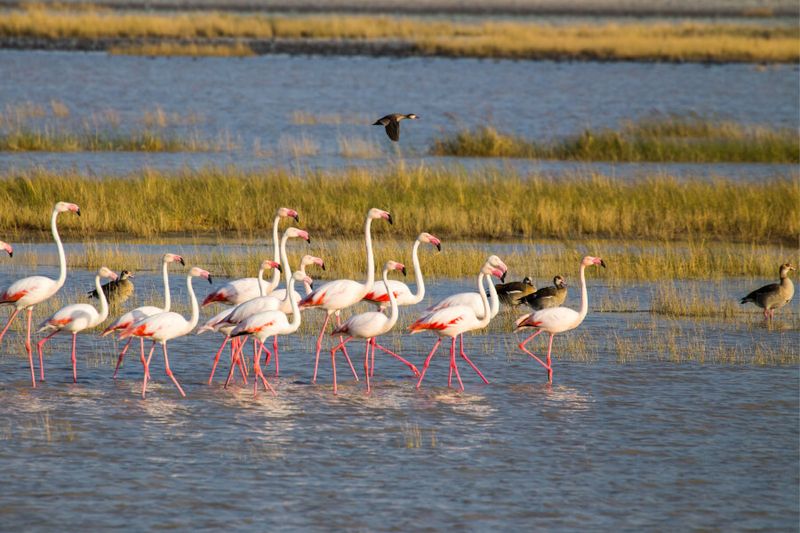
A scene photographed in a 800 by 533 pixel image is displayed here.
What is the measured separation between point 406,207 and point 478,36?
166 ft

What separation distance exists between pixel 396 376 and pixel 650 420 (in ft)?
7.94

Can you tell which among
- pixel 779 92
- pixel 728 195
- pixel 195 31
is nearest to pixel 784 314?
pixel 728 195

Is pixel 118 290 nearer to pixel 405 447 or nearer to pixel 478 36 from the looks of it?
pixel 405 447

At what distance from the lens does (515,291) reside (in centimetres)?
1402

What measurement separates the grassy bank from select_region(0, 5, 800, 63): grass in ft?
131

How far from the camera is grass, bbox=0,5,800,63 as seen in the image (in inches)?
2331

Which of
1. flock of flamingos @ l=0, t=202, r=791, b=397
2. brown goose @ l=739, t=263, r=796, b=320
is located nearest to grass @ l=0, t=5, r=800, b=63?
brown goose @ l=739, t=263, r=796, b=320

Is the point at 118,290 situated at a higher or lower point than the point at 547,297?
higher

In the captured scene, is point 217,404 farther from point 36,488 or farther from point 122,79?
point 122,79

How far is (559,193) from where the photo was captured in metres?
20.2

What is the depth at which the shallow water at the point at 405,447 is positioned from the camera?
8.02 metres

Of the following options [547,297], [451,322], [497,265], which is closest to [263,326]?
[451,322]

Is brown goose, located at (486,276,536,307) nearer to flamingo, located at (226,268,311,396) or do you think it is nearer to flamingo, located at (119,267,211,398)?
flamingo, located at (226,268,311,396)

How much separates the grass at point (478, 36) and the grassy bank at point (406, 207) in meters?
39.8
